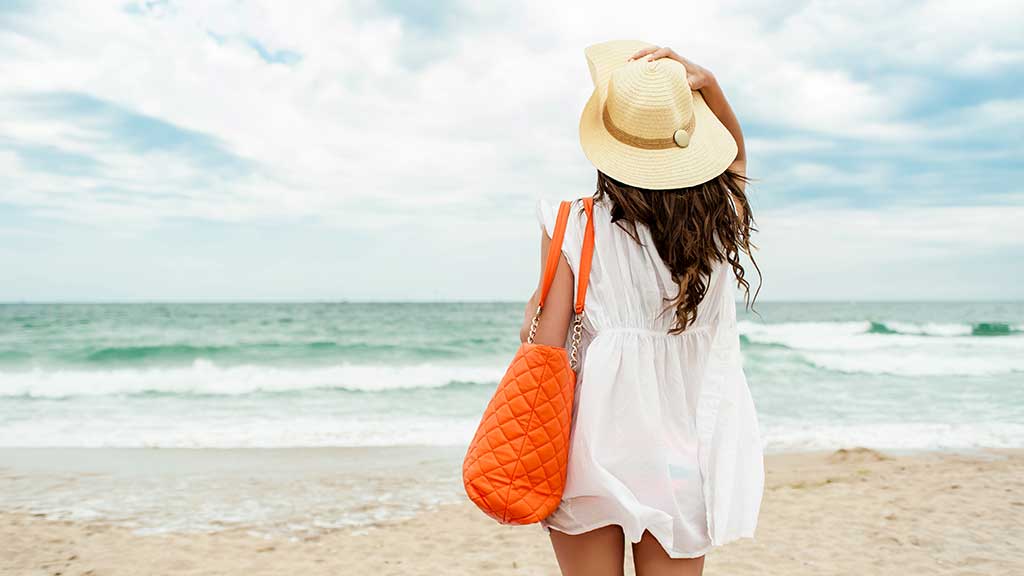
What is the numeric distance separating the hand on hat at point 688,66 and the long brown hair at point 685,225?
0.87ft

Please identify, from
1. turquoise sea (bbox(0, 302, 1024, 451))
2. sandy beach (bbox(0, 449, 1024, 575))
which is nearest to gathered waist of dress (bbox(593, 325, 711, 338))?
sandy beach (bbox(0, 449, 1024, 575))

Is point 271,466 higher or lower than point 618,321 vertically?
lower

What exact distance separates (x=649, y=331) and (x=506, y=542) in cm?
374

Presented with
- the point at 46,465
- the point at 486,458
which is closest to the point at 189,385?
the point at 46,465

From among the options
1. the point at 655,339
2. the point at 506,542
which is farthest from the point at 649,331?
the point at 506,542

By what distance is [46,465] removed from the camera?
7.11 metres

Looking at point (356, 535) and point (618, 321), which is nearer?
point (618, 321)

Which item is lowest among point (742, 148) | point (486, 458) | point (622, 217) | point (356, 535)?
point (356, 535)

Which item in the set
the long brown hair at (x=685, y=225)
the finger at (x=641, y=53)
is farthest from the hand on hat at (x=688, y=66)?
the long brown hair at (x=685, y=225)

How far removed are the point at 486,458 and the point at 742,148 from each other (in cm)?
92

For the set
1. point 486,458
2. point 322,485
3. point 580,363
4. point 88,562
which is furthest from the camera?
point 322,485

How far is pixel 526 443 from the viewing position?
1482 millimetres

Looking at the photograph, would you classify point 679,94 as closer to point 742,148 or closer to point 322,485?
point 742,148

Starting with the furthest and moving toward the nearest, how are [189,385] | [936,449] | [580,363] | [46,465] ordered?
1. [189,385]
2. [936,449]
3. [46,465]
4. [580,363]
